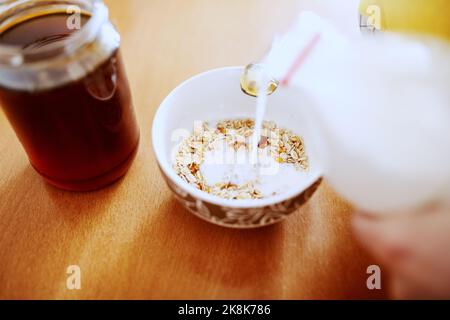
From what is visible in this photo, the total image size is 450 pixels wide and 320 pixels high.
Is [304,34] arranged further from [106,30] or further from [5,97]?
[5,97]

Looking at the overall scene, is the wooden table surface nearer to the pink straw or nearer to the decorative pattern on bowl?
the decorative pattern on bowl

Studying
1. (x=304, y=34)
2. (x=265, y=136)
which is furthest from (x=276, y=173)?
(x=304, y=34)

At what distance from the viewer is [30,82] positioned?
16.1 inches

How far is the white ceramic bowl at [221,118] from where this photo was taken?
424 mm

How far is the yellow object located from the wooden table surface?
24 centimetres

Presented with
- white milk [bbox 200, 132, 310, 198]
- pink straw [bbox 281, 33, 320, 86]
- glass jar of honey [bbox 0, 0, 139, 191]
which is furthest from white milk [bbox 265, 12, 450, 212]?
glass jar of honey [bbox 0, 0, 139, 191]

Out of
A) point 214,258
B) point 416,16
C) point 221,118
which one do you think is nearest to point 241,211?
point 214,258

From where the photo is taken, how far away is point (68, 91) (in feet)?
1.36

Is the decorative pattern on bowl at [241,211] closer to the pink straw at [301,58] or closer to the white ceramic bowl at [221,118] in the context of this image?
the white ceramic bowl at [221,118]

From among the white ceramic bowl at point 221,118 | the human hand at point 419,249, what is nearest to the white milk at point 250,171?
the white ceramic bowl at point 221,118

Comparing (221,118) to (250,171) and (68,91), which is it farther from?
(68,91)

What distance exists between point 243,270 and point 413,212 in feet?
0.66

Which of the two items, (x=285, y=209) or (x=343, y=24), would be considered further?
(x=343, y=24)

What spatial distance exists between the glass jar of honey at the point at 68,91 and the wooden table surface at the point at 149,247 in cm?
4
